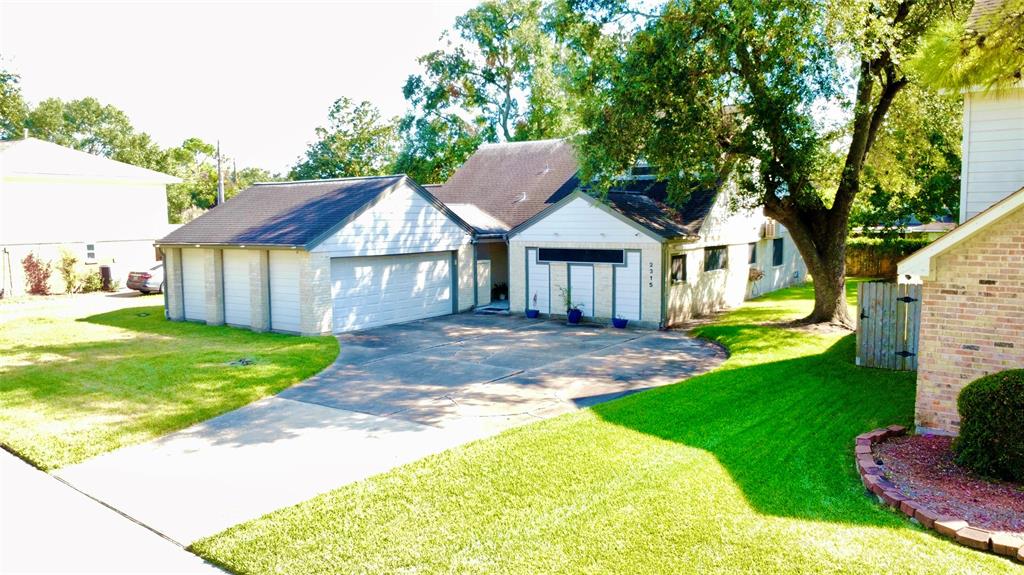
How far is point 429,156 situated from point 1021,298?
115ft

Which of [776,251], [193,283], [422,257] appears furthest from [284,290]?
[776,251]

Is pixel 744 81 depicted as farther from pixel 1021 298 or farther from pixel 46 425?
pixel 46 425

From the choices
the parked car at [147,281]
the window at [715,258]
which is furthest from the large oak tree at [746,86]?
the parked car at [147,281]

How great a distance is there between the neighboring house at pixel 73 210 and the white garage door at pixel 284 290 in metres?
16.1

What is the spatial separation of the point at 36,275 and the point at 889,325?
30.8m

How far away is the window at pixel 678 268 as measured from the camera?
20.0 metres

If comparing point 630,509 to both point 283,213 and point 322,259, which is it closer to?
point 322,259

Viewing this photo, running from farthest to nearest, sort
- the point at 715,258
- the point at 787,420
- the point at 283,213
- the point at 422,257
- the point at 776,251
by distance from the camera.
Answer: the point at 776,251
the point at 715,258
the point at 422,257
the point at 283,213
the point at 787,420

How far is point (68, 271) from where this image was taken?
99.3 feet

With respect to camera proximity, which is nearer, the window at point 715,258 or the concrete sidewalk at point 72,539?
the concrete sidewalk at point 72,539

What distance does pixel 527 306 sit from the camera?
72.1ft

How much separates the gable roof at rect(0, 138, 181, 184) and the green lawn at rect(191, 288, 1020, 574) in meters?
29.2

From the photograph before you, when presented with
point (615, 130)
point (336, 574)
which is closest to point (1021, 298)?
point (336, 574)

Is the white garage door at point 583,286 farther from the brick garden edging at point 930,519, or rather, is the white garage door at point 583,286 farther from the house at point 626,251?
the brick garden edging at point 930,519
